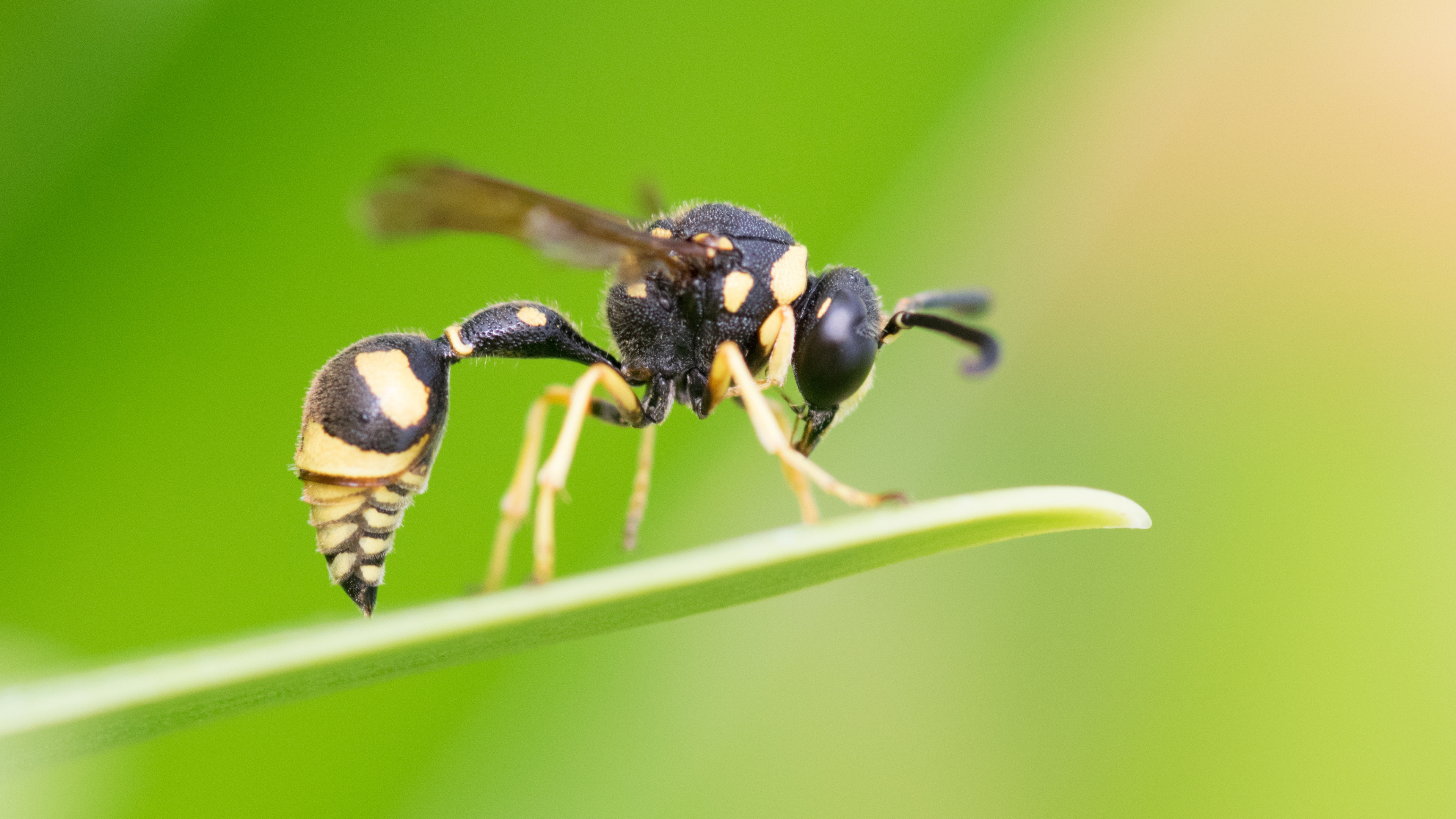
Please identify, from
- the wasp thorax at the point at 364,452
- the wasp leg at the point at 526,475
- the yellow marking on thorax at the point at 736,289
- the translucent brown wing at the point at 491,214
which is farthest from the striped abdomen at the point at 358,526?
the yellow marking on thorax at the point at 736,289

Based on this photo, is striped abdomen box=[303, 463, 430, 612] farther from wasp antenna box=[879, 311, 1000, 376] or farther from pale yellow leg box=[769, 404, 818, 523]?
wasp antenna box=[879, 311, 1000, 376]

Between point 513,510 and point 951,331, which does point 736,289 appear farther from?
point 513,510

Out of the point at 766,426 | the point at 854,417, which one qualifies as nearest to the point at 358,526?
the point at 766,426

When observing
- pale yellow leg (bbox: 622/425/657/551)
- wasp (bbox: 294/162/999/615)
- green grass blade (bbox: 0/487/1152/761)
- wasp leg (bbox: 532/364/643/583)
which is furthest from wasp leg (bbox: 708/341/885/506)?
green grass blade (bbox: 0/487/1152/761)

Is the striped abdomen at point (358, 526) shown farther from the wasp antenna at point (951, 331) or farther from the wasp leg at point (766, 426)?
the wasp antenna at point (951, 331)

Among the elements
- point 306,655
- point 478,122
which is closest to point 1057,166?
point 478,122

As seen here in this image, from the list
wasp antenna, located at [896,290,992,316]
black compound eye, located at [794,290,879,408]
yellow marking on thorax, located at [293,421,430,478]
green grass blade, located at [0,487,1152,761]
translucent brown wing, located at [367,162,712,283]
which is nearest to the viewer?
green grass blade, located at [0,487,1152,761]
